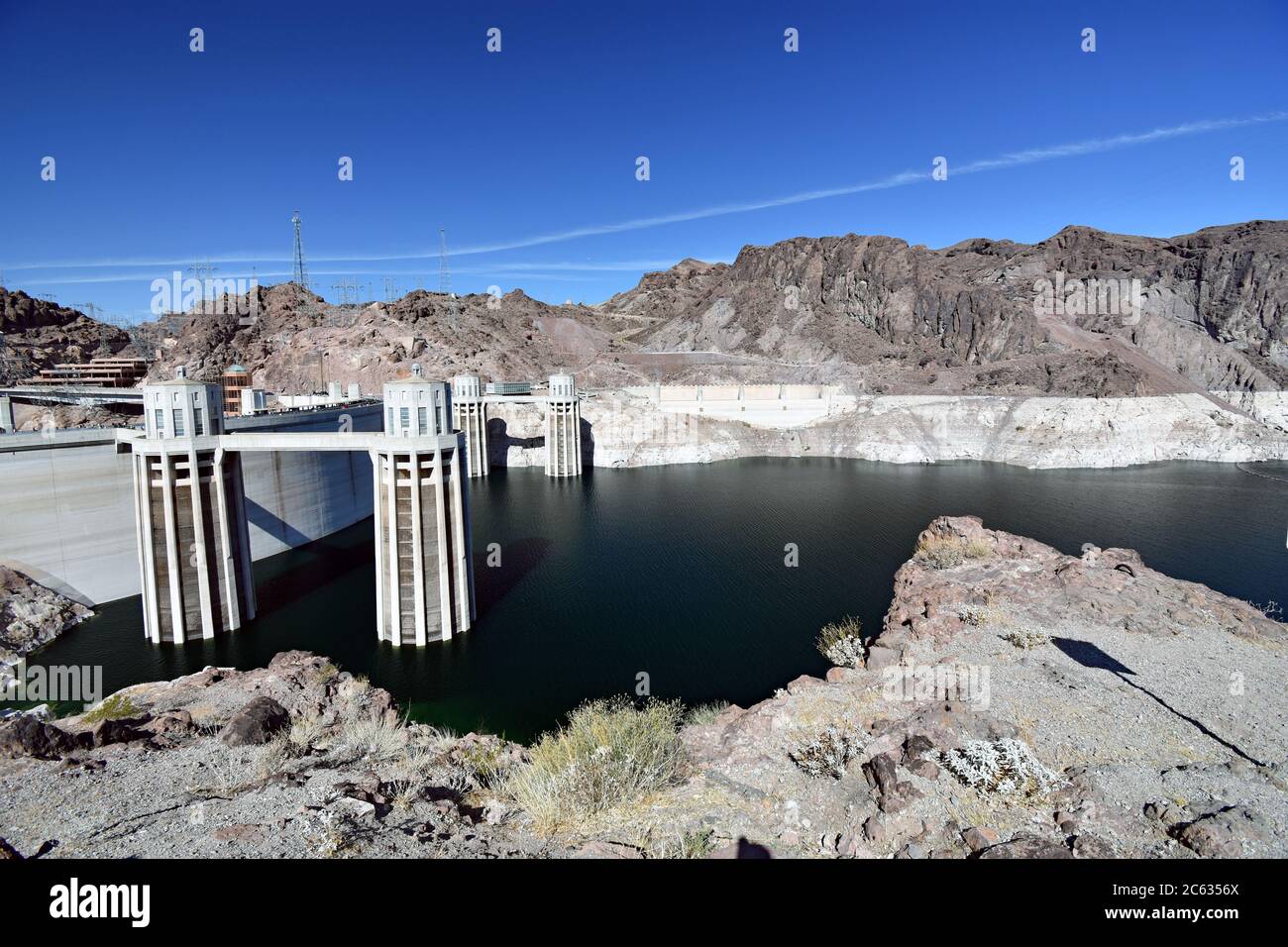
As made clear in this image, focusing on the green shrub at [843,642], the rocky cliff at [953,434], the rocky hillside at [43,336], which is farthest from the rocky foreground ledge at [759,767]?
the rocky hillside at [43,336]

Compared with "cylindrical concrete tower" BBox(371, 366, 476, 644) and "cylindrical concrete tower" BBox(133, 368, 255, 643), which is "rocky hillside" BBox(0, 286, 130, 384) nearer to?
"cylindrical concrete tower" BBox(133, 368, 255, 643)

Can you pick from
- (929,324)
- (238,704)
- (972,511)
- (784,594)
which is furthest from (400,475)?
(929,324)

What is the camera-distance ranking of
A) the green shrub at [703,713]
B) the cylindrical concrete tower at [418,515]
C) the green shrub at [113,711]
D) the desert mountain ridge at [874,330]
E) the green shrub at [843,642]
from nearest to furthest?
1. the green shrub at [113,711]
2. the green shrub at [703,713]
3. the green shrub at [843,642]
4. the cylindrical concrete tower at [418,515]
5. the desert mountain ridge at [874,330]

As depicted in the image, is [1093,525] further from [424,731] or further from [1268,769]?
[424,731]

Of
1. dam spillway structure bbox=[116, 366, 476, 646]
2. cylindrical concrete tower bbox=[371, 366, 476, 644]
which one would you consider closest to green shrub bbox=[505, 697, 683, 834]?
cylindrical concrete tower bbox=[371, 366, 476, 644]

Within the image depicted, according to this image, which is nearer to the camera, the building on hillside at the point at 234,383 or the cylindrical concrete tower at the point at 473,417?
the building on hillside at the point at 234,383

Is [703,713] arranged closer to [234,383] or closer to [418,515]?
[418,515]

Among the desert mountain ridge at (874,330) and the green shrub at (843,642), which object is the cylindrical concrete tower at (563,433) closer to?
the desert mountain ridge at (874,330)
